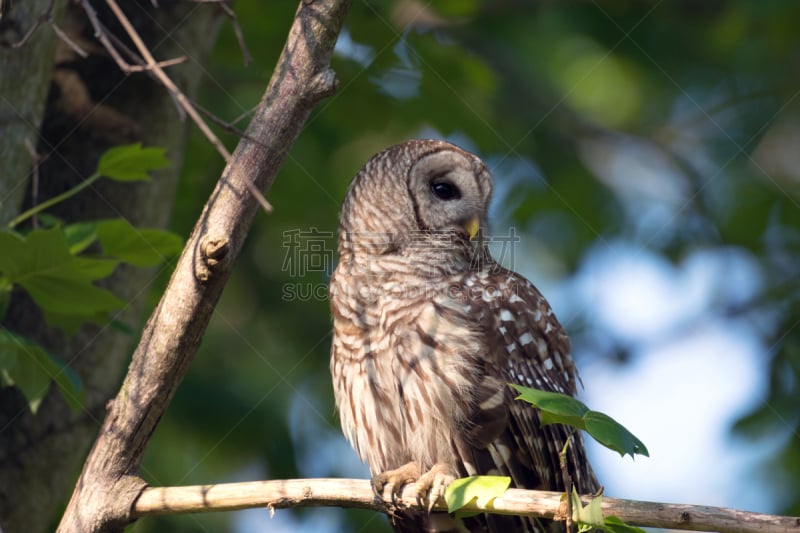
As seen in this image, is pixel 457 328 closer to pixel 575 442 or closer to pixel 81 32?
pixel 575 442

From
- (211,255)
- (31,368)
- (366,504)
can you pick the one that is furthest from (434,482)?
(31,368)

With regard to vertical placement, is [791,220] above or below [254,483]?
above

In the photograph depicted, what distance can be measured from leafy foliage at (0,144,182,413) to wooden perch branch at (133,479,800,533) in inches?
Result: 27.0

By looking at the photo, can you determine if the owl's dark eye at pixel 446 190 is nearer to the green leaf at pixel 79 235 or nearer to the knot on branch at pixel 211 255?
the green leaf at pixel 79 235

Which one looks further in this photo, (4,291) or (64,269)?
(4,291)

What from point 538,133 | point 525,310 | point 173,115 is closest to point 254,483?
point 525,310

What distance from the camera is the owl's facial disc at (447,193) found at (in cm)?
394

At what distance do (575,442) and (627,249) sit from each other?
319 cm

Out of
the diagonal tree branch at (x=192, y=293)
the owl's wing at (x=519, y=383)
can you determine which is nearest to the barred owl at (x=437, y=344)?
the owl's wing at (x=519, y=383)

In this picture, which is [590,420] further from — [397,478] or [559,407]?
[397,478]

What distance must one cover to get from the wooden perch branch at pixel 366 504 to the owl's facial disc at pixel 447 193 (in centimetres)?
151

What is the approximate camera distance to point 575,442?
358 cm

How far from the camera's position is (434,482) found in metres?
3.19

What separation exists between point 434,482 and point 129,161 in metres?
1.51
